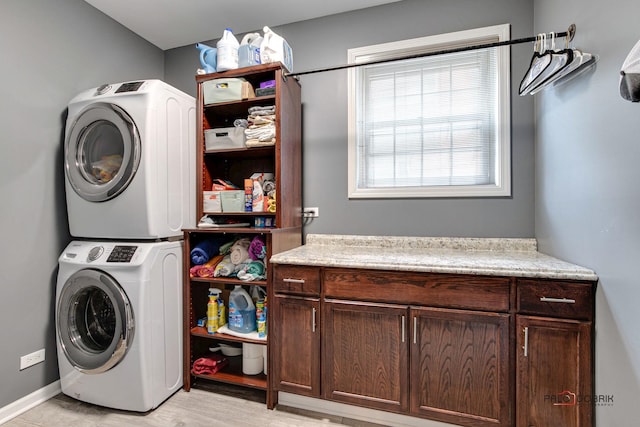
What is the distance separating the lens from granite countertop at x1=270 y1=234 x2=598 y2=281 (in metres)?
1.36

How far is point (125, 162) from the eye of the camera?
5.69 ft

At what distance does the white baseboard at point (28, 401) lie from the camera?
5.41 feet

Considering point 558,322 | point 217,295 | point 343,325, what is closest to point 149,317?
point 217,295

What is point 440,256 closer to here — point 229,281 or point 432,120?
point 432,120

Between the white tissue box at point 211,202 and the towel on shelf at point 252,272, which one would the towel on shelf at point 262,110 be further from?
the towel on shelf at point 252,272

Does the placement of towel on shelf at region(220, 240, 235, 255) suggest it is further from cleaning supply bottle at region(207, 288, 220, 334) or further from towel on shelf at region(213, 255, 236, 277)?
cleaning supply bottle at region(207, 288, 220, 334)

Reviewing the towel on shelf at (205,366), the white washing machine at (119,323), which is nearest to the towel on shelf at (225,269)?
the white washing machine at (119,323)

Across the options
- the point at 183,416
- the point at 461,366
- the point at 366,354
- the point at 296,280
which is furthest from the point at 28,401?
the point at 461,366

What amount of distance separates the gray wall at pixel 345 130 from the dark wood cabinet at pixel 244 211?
180mm

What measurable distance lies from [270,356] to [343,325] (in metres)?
0.53

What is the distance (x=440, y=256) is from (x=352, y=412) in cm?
106

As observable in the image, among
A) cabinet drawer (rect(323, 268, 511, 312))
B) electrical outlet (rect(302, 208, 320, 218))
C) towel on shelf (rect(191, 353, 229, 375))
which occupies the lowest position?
towel on shelf (rect(191, 353, 229, 375))

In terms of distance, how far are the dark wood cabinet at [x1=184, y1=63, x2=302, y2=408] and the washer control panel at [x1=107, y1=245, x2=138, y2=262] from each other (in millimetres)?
338


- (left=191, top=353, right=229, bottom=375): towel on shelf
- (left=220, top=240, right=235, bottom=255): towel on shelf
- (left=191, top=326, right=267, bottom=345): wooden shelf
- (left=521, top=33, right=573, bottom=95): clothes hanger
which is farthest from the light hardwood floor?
(left=521, top=33, right=573, bottom=95): clothes hanger
